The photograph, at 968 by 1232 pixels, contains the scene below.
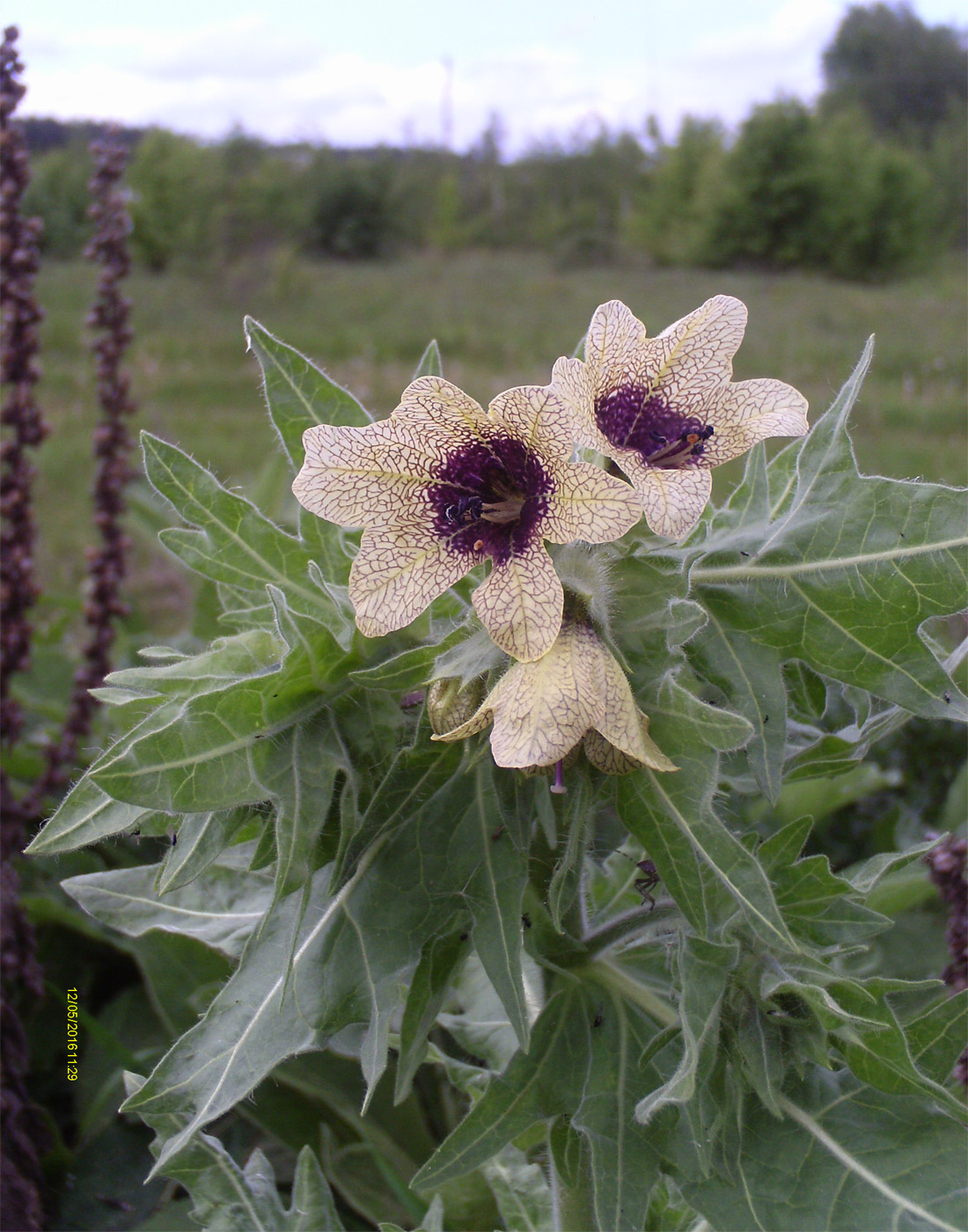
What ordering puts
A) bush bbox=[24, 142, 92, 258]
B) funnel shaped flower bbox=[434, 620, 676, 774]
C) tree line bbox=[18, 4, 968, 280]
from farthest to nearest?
1. tree line bbox=[18, 4, 968, 280]
2. bush bbox=[24, 142, 92, 258]
3. funnel shaped flower bbox=[434, 620, 676, 774]

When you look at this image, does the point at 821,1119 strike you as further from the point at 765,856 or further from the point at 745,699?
the point at 745,699

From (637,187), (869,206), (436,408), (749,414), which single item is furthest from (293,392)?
(637,187)

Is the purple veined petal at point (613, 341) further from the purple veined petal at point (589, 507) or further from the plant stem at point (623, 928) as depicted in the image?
the plant stem at point (623, 928)

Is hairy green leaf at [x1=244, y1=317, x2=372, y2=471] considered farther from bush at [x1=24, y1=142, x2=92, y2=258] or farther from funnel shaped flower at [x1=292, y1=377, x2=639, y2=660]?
bush at [x1=24, y1=142, x2=92, y2=258]

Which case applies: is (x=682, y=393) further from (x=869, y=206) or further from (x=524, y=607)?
(x=869, y=206)

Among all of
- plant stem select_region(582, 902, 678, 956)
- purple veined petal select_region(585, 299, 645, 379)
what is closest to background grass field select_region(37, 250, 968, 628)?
purple veined petal select_region(585, 299, 645, 379)

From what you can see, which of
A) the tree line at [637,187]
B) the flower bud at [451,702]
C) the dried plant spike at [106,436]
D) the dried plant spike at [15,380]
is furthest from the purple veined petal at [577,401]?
the tree line at [637,187]
